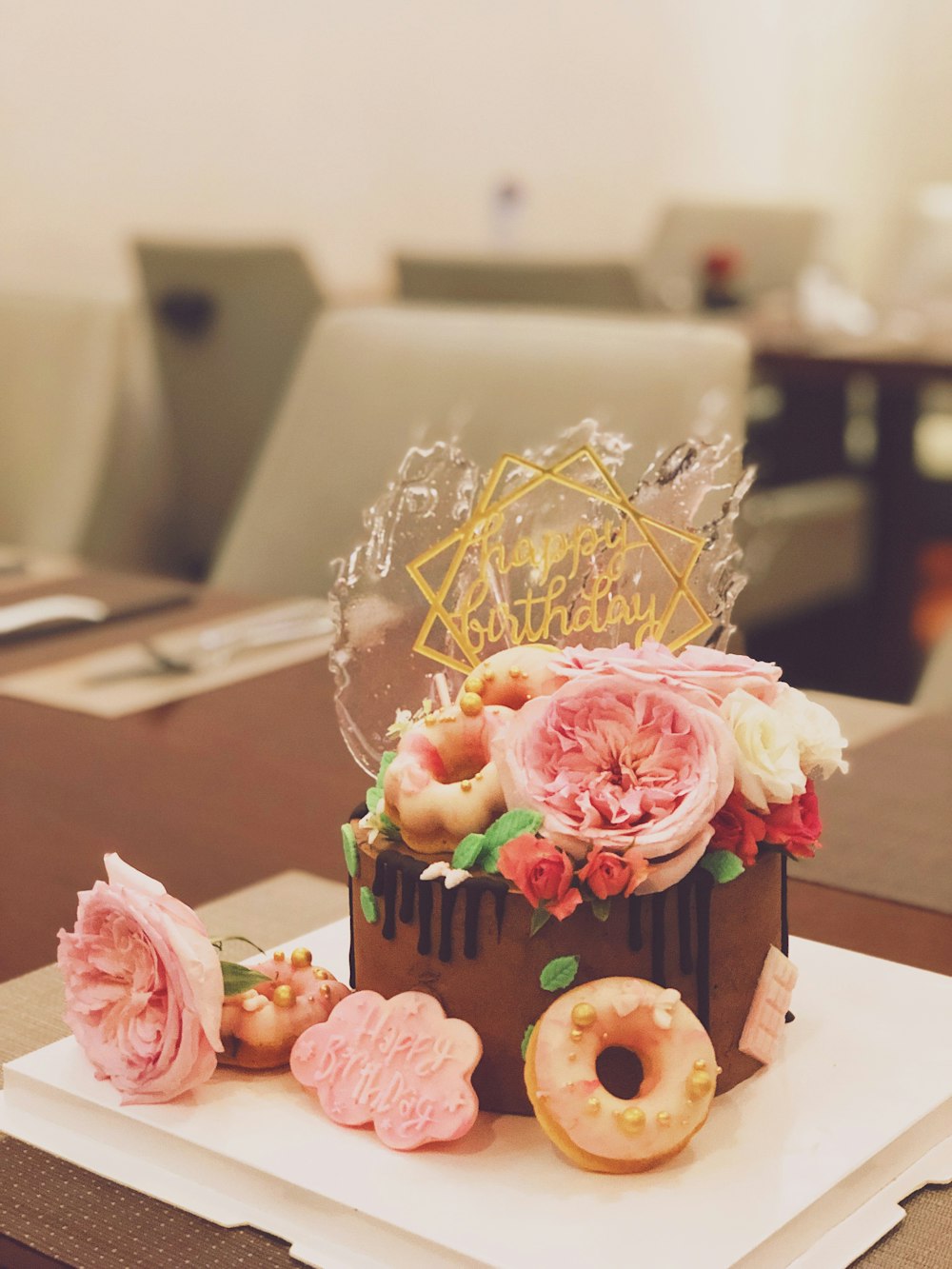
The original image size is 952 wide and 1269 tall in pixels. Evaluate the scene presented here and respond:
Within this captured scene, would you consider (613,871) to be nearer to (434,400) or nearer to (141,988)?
(141,988)

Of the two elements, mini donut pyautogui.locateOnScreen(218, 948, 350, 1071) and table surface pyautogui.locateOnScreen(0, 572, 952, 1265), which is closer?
mini donut pyautogui.locateOnScreen(218, 948, 350, 1071)

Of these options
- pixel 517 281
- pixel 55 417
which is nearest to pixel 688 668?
pixel 55 417

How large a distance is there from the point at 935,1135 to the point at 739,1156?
0.28ft

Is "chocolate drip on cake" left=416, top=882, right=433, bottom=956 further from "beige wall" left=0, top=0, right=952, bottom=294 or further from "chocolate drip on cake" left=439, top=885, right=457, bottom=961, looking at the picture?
"beige wall" left=0, top=0, right=952, bottom=294

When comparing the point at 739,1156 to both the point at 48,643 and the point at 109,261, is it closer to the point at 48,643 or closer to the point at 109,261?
the point at 48,643

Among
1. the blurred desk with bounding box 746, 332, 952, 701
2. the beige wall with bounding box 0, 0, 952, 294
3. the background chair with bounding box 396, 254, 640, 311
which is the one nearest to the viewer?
the background chair with bounding box 396, 254, 640, 311

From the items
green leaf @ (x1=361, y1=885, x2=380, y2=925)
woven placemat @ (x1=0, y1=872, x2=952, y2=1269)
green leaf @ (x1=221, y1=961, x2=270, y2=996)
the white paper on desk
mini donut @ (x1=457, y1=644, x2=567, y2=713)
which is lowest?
the white paper on desk

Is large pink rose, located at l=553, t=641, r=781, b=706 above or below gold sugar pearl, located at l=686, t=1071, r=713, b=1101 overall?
above

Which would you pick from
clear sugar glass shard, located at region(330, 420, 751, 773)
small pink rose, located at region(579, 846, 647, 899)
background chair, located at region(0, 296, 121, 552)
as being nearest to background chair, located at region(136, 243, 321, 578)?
background chair, located at region(0, 296, 121, 552)

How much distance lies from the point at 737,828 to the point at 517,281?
2.88 meters

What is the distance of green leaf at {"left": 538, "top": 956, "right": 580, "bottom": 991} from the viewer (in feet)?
1.74

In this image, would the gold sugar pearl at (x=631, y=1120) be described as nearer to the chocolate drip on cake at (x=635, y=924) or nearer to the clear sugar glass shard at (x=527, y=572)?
the chocolate drip on cake at (x=635, y=924)

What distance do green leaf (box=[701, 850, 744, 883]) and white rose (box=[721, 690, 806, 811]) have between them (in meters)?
0.02

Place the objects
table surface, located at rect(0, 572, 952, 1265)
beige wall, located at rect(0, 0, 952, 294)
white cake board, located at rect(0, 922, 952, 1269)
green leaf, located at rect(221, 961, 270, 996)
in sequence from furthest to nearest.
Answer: beige wall, located at rect(0, 0, 952, 294), table surface, located at rect(0, 572, 952, 1265), green leaf, located at rect(221, 961, 270, 996), white cake board, located at rect(0, 922, 952, 1269)
